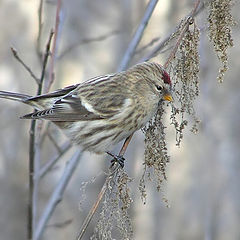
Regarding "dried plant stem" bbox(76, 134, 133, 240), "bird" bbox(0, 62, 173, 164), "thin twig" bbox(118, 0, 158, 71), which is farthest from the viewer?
"bird" bbox(0, 62, 173, 164)

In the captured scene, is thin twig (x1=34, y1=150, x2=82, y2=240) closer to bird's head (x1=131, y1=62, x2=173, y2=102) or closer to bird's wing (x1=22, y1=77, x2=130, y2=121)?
bird's wing (x1=22, y1=77, x2=130, y2=121)

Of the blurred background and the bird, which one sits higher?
the blurred background

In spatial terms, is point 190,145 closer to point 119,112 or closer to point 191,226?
point 191,226

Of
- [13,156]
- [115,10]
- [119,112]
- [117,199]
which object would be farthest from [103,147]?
[115,10]

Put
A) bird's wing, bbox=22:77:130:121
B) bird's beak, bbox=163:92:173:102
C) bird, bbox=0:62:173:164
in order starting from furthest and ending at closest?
bird's wing, bbox=22:77:130:121 < bird, bbox=0:62:173:164 < bird's beak, bbox=163:92:173:102

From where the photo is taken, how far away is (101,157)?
10016mm

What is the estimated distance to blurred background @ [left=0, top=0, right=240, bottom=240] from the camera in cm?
1040

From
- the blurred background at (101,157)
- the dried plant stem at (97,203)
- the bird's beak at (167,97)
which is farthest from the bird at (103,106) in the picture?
the blurred background at (101,157)

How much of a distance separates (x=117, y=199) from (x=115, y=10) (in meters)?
9.17

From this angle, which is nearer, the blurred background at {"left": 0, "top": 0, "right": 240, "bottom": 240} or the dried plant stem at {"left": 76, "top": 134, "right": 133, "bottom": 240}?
the dried plant stem at {"left": 76, "top": 134, "right": 133, "bottom": 240}

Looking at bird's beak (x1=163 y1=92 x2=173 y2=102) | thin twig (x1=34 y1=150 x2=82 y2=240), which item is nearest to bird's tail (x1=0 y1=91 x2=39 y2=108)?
thin twig (x1=34 y1=150 x2=82 y2=240)

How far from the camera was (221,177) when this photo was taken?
11938mm

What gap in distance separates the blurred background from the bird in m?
5.62

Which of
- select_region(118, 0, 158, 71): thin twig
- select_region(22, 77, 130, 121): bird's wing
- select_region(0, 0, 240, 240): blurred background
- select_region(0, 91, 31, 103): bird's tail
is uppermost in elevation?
select_region(0, 0, 240, 240): blurred background
